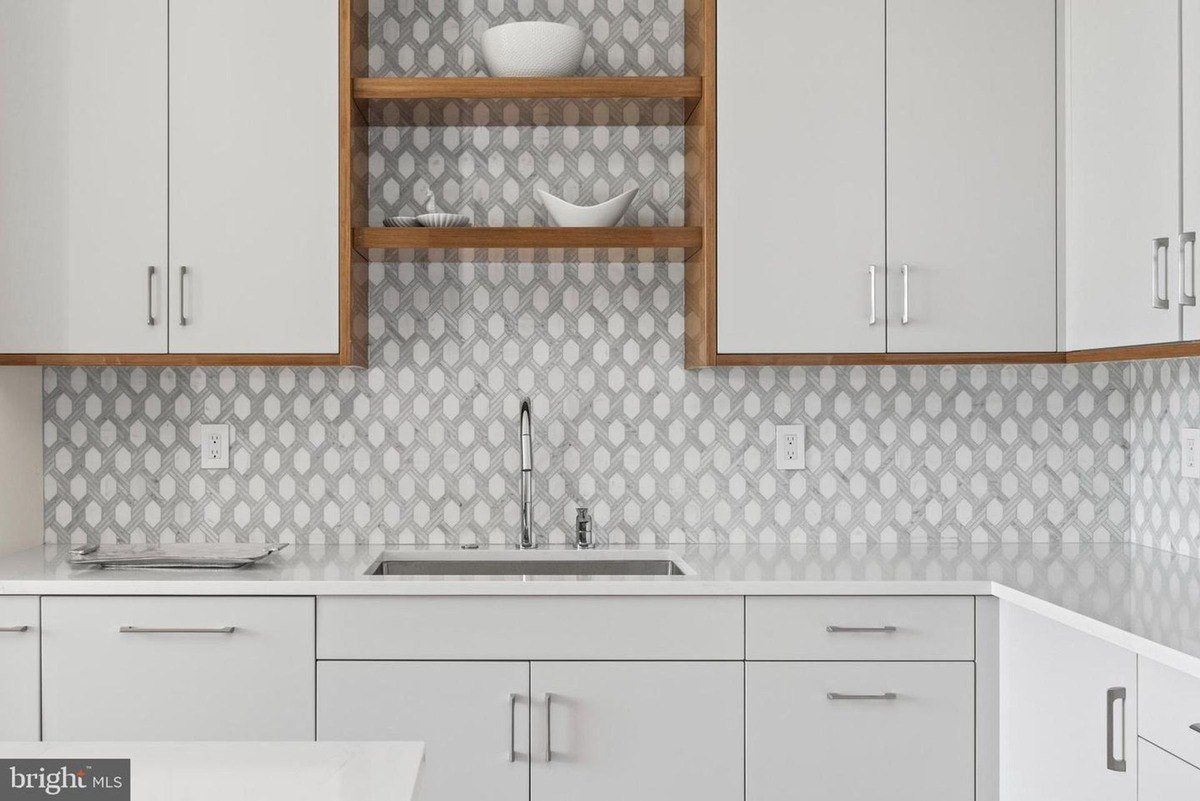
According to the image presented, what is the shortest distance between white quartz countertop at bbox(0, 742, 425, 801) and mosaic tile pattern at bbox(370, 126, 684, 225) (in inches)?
71.4

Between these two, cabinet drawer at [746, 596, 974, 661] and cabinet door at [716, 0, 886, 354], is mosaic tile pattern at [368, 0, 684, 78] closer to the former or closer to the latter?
cabinet door at [716, 0, 886, 354]

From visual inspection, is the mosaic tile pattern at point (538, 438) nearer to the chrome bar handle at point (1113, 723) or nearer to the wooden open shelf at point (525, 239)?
the wooden open shelf at point (525, 239)

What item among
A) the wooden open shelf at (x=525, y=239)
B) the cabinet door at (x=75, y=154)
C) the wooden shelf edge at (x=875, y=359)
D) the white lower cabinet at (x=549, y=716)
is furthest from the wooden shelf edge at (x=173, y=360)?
the wooden shelf edge at (x=875, y=359)

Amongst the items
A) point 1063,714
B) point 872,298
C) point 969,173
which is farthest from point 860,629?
point 969,173

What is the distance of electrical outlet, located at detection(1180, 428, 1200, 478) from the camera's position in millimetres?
2420

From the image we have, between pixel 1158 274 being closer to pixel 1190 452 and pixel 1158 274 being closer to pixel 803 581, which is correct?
pixel 1190 452

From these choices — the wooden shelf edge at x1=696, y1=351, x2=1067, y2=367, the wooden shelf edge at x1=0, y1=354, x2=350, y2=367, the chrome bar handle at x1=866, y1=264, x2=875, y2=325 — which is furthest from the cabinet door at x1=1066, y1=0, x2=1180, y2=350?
the wooden shelf edge at x1=0, y1=354, x2=350, y2=367

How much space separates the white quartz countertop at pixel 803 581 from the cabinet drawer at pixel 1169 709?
0.31ft

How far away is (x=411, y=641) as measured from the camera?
2.16 meters

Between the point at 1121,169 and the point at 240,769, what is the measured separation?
207 centimetres

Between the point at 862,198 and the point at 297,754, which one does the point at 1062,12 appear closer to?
the point at 862,198

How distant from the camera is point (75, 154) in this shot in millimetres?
2371

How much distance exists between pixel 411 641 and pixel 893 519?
4.40ft

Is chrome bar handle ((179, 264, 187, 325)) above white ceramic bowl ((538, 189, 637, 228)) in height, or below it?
below
